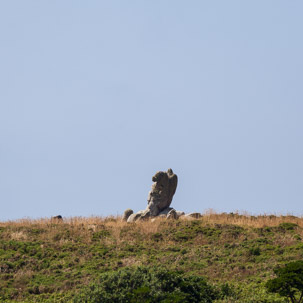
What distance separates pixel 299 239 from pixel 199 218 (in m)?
8.32

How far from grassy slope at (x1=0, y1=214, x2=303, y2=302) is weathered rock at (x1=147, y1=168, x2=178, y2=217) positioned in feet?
10.3

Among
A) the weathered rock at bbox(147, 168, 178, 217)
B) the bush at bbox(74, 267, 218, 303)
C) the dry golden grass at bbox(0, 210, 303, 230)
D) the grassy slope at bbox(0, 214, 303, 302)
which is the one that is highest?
the weathered rock at bbox(147, 168, 178, 217)

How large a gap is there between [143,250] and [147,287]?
11.9 meters

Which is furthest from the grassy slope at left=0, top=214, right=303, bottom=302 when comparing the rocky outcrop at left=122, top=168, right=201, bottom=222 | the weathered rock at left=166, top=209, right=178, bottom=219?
the rocky outcrop at left=122, top=168, right=201, bottom=222

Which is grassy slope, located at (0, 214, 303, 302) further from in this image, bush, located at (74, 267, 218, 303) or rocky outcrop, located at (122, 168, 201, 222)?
rocky outcrop, located at (122, 168, 201, 222)

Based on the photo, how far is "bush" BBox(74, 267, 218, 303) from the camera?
78.2ft

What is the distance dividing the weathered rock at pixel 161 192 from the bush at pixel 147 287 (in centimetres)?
1786

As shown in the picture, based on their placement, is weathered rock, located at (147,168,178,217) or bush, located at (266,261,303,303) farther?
weathered rock, located at (147,168,178,217)

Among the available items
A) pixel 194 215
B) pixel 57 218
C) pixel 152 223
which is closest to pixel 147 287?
pixel 152 223

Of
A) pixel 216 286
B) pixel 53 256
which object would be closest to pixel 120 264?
pixel 53 256

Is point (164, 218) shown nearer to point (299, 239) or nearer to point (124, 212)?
point (124, 212)

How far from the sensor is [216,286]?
2700 centimetres

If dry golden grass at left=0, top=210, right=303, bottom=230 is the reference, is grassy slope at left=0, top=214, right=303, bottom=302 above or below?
below

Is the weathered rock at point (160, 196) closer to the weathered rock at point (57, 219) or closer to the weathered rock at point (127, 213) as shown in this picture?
the weathered rock at point (127, 213)
